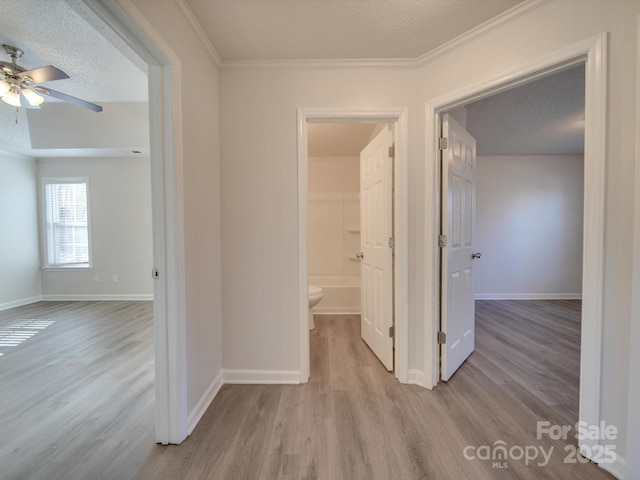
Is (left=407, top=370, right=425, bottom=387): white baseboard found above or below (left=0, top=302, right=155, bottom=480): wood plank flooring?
above

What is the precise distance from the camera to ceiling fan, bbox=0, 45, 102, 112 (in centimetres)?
187

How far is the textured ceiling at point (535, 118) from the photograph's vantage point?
91.7 inches

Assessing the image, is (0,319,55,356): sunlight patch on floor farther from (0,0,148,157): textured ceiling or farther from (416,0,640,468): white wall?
(416,0,640,468): white wall

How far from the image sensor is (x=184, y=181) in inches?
55.6

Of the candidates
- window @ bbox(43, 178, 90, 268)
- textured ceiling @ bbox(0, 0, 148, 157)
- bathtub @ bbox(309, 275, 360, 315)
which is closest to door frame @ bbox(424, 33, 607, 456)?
textured ceiling @ bbox(0, 0, 148, 157)

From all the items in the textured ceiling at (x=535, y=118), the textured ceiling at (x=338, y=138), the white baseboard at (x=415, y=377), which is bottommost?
the white baseboard at (x=415, y=377)

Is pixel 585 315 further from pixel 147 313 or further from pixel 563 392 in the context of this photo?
pixel 147 313

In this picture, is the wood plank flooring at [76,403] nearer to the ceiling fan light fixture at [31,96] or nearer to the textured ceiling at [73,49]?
the textured ceiling at [73,49]

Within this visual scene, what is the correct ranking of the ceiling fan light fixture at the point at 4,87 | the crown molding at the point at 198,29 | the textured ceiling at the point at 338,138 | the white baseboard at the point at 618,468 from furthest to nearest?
the textured ceiling at the point at 338,138 < the ceiling fan light fixture at the point at 4,87 < the crown molding at the point at 198,29 < the white baseboard at the point at 618,468

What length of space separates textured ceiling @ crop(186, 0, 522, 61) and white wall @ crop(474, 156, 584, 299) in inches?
133

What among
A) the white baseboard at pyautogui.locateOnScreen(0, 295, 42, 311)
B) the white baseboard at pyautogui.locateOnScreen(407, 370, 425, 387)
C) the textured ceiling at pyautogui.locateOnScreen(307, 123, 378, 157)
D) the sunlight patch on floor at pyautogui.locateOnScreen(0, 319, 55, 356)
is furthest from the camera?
the white baseboard at pyautogui.locateOnScreen(0, 295, 42, 311)

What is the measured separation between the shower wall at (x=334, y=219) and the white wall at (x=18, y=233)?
4.63 m

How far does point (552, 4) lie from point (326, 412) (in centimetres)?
264

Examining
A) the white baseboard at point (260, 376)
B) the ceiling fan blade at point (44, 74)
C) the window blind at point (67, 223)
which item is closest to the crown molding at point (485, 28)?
the white baseboard at point (260, 376)
